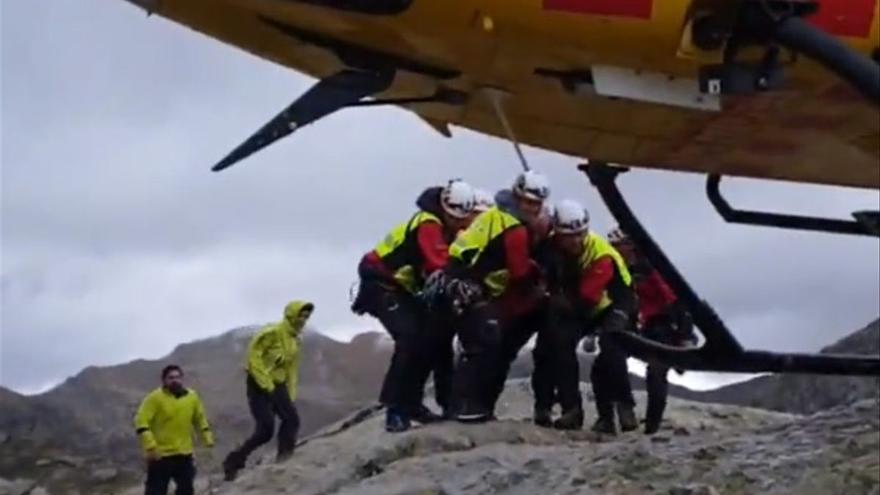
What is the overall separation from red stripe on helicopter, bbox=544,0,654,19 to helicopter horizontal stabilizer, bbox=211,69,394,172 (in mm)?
655

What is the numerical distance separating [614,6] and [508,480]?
8.28ft

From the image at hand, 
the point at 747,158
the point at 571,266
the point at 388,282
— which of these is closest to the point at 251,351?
the point at 388,282

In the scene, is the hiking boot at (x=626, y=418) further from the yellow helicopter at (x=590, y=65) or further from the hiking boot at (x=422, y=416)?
the yellow helicopter at (x=590, y=65)

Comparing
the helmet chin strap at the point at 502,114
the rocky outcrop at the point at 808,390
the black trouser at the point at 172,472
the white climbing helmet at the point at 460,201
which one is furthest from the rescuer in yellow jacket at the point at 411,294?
the rocky outcrop at the point at 808,390

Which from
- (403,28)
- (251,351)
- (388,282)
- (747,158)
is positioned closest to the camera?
(403,28)

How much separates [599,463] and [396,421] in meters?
2.49

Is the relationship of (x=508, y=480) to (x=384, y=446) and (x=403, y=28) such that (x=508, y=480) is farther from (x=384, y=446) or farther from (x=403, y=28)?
(x=403, y=28)

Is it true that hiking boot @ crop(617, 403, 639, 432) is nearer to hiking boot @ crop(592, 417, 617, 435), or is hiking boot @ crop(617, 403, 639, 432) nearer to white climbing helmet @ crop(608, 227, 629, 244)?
hiking boot @ crop(592, 417, 617, 435)

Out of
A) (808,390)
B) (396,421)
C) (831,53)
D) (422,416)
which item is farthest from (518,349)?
(808,390)

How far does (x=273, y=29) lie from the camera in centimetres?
659

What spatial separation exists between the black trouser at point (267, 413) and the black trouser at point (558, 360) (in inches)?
143

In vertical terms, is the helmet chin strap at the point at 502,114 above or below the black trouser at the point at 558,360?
above

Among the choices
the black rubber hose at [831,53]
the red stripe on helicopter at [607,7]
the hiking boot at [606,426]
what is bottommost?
the hiking boot at [606,426]

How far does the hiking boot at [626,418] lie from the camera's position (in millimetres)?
10414
